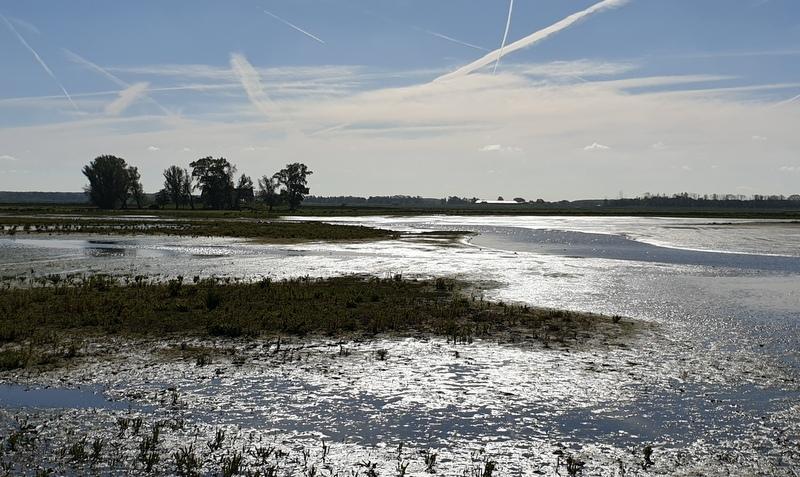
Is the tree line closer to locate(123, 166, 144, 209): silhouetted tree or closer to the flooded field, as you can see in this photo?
locate(123, 166, 144, 209): silhouetted tree

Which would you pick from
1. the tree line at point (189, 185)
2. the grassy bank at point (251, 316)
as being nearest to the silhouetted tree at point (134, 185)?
the tree line at point (189, 185)

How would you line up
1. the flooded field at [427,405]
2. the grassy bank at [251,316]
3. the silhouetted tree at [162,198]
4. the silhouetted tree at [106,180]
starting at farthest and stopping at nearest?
the silhouetted tree at [162,198] → the silhouetted tree at [106,180] → the grassy bank at [251,316] → the flooded field at [427,405]

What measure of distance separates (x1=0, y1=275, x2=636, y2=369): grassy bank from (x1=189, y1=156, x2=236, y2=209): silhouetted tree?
534ft

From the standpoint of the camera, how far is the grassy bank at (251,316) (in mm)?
17703

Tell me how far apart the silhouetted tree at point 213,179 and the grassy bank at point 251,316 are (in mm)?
162693

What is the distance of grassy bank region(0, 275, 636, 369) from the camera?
17.7 metres

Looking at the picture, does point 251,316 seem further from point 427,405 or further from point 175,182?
point 175,182

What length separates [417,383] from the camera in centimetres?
1330

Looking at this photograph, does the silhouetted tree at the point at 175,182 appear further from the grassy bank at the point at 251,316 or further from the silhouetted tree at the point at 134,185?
the grassy bank at the point at 251,316

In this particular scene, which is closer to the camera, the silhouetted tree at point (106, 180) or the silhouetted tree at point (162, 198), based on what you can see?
the silhouetted tree at point (106, 180)

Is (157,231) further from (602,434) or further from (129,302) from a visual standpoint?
(602,434)

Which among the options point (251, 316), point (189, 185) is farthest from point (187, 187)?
point (251, 316)

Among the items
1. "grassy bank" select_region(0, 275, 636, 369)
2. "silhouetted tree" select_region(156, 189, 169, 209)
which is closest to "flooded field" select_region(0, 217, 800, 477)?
"grassy bank" select_region(0, 275, 636, 369)

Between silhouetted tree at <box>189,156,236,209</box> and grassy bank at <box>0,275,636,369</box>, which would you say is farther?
silhouetted tree at <box>189,156,236,209</box>
